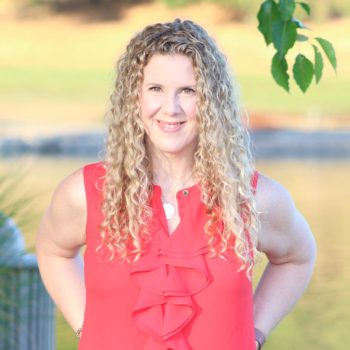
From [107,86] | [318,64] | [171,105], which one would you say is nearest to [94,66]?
[107,86]

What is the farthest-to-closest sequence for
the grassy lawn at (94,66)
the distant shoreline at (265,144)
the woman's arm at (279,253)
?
the grassy lawn at (94,66)
the distant shoreline at (265,144)
the woman's arm at (279,253)

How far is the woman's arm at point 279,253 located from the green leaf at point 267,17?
0.41 m

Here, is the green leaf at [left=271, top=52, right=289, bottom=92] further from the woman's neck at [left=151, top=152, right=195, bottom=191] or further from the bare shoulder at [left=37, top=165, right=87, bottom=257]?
the bare shoulder at [left=37, top=165, right=87, bottom=257]

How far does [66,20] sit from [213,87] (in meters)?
29.9

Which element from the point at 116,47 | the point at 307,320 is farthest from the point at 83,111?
the point at 307,320

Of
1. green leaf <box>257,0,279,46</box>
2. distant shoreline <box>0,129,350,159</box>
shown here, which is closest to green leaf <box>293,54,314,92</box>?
green leaf <box>257,0,279,46</box>

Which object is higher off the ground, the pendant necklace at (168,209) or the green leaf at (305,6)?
the green leaf at (305,6)

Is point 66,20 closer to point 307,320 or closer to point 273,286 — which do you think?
point 307,320

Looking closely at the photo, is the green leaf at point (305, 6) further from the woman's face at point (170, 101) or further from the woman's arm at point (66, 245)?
the woman's arm at point (66, 245)

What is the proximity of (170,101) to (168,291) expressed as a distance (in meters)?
0.40

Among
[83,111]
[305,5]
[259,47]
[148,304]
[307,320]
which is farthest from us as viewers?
[259,47]

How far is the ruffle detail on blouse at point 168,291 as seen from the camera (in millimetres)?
2594

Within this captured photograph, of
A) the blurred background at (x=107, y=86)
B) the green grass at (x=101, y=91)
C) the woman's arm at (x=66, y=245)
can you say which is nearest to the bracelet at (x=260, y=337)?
the woman's arm at (x=66, y=245)

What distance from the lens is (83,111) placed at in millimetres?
27391
